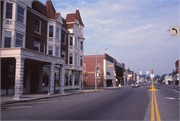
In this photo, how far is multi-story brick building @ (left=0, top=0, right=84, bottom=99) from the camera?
16916 millimetres

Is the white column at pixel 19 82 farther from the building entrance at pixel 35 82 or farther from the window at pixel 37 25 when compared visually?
the building entrance at pixel 35 82

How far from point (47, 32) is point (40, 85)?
8270 millimetres

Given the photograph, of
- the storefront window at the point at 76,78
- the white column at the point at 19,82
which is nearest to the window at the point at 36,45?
the white column at the point at 19,82

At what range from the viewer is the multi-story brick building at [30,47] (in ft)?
55.5

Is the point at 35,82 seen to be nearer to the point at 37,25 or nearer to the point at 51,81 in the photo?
the point at 51,81

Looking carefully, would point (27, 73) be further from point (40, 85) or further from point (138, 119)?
point (138, 119)

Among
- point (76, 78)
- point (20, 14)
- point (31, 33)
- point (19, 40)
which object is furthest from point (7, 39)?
point (76, 78)

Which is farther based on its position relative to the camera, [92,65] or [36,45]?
[92,65]

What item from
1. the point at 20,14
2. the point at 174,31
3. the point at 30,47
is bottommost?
the point at 174,31

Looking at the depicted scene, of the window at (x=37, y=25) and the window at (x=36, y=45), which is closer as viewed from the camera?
the window at (x=36, y=45)

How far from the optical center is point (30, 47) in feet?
72.5

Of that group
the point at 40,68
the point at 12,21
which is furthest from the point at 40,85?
the point at 12,21

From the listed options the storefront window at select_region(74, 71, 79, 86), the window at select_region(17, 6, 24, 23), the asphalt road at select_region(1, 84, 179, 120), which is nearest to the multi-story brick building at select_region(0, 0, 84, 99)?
the window at select_region(17, 6, 24, 23)

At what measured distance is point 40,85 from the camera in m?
25.3
